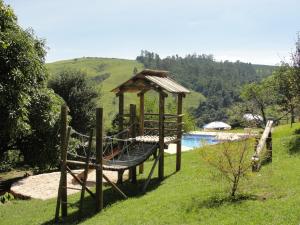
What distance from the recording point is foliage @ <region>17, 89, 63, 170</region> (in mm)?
20656

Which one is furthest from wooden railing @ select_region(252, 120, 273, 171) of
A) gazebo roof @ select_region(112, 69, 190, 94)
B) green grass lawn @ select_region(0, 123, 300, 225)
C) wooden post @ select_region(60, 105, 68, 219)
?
wooden post @ select_region(60, 105, 68, 219)

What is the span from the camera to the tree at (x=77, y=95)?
107 feet

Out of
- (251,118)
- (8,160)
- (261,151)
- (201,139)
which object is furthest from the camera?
(251,118)

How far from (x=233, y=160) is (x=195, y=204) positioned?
1.64m

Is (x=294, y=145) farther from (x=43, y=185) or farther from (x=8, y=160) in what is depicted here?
(x=8, y=160)

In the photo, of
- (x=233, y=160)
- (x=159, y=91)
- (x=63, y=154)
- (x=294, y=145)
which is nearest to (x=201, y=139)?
(x=233, y=160)

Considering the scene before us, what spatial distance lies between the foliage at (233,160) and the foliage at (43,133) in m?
11.3

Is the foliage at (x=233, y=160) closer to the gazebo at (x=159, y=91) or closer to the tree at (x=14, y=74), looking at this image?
the gazebo at (x=159, y=91)

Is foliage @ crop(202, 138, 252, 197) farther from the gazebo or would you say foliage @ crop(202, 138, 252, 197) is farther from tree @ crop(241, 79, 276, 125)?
tree @ crop(241, 79, 276, 125)

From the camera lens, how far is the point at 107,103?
507 feet

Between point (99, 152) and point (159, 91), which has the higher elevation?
point (159, 91)

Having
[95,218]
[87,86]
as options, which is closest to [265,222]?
[95,218]

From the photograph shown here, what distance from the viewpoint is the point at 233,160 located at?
11609 millimetres

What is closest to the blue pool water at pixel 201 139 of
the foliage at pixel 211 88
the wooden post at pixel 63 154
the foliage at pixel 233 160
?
the foliage at pixel 233 160
